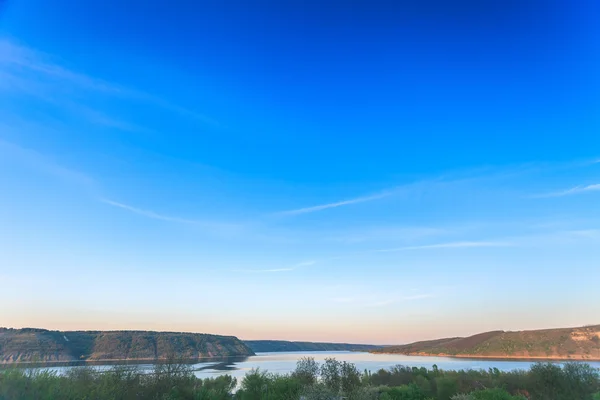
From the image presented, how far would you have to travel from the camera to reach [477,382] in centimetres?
3991

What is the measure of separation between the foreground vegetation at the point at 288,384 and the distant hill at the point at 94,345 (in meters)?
78.9

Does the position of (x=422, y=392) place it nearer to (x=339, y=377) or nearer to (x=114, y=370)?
(x=339, y=377)

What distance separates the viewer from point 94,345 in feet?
474

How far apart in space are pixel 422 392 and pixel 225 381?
22062 millimetres

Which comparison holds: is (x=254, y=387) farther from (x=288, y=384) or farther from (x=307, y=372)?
(x=307, y=372)

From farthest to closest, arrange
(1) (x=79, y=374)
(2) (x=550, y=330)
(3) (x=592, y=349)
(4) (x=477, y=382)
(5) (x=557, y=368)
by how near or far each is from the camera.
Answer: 1. (2) (x=550, y=330)
2. (3) (x=592, y=349)
3. (4) (x=477, y=382)
4. (5) (x=557, y=368)
5. (1) (x=79, y=374)

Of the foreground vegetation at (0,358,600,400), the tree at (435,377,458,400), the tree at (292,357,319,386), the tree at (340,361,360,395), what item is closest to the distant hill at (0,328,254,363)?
the tree at (292,357,319,386)

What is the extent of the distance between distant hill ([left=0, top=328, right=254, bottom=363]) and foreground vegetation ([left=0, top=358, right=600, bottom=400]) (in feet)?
259

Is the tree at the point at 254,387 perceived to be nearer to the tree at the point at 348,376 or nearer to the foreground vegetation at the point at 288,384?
the foreground vegetation at the point at 288,384

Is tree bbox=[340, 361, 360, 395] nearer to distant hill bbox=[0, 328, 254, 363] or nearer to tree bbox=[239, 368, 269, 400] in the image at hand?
tree bbox=[239, 368, 269, 400]

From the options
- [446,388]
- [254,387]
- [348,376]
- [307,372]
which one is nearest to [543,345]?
[446,388]

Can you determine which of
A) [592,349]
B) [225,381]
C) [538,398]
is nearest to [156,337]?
[225,381]

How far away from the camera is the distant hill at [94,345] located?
112 meters

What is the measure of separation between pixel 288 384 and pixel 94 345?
14748 centimetres
